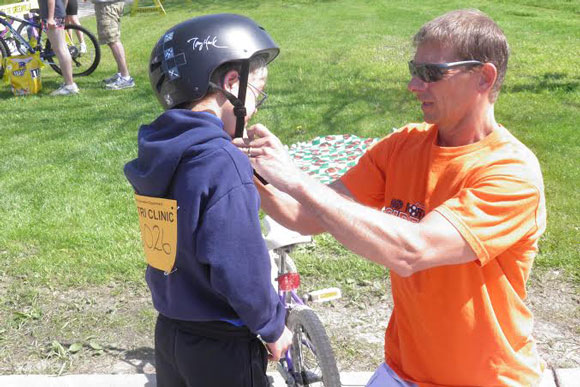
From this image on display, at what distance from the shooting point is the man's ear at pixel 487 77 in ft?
7.52

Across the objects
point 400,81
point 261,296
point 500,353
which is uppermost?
point 261,296

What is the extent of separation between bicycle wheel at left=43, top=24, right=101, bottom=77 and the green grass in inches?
7.9

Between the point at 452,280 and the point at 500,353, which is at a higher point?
the point at 452,280

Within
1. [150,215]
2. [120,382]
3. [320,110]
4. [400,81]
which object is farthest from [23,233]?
[400,81]

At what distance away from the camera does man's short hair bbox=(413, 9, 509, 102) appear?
229 cm

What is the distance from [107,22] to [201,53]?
858 cm

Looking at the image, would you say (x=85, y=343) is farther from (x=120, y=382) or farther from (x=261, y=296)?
(x=261, y=296)

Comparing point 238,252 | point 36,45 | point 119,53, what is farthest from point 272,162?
point 36,45

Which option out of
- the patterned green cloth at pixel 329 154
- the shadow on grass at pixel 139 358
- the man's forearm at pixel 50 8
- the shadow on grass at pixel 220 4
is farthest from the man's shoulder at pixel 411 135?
the shadow on grass at pixel 220 4

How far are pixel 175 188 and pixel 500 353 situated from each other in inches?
47.9

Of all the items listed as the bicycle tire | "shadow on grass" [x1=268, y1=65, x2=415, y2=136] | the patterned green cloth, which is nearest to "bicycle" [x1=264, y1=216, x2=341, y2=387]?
the patterned green cloth

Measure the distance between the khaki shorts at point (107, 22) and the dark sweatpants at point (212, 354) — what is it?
28.5ft

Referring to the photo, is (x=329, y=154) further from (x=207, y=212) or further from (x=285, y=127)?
(x=207, y=212)

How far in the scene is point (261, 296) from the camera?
238cm
